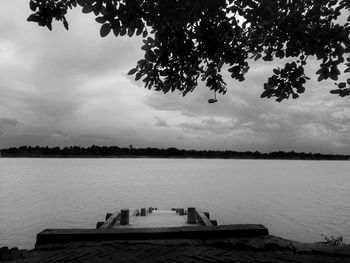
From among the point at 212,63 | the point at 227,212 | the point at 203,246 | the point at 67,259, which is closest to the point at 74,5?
the point at 212,63

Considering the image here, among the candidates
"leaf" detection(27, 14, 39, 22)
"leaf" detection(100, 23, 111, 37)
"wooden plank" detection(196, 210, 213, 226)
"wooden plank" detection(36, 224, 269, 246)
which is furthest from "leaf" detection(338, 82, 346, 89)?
"wooden plank" detection(196, 210, 213, 226)

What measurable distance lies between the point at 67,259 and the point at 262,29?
569cm

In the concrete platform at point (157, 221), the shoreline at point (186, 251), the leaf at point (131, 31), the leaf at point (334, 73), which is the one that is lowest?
the concrete platform at point (157, 221)

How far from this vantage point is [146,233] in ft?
23.0

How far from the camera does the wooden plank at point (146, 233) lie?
672 centimetres

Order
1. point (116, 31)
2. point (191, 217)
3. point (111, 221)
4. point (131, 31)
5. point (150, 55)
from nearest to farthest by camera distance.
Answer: point (116, 31)
point (131, 31)
point (150, 55)
point (111, 221)
point (191, 217)

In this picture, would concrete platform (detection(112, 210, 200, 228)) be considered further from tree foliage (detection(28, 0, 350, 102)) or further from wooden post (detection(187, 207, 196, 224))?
tree foliage (detection(28, 0, 350, 102))

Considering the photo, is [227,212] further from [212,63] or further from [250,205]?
[212,63]

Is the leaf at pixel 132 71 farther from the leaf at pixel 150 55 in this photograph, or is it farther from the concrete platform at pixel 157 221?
the concrete platform at pixel 157 221

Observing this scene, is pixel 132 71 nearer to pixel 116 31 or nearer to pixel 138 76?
pixel 138 76

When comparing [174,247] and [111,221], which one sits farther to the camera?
[111,221]

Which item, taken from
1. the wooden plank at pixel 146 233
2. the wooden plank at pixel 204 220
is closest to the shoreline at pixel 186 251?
the wooden plank at pixel 146 233

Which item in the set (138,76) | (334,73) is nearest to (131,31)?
(138,76)

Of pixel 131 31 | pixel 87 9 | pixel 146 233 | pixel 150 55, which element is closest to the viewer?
pixel 87 9
